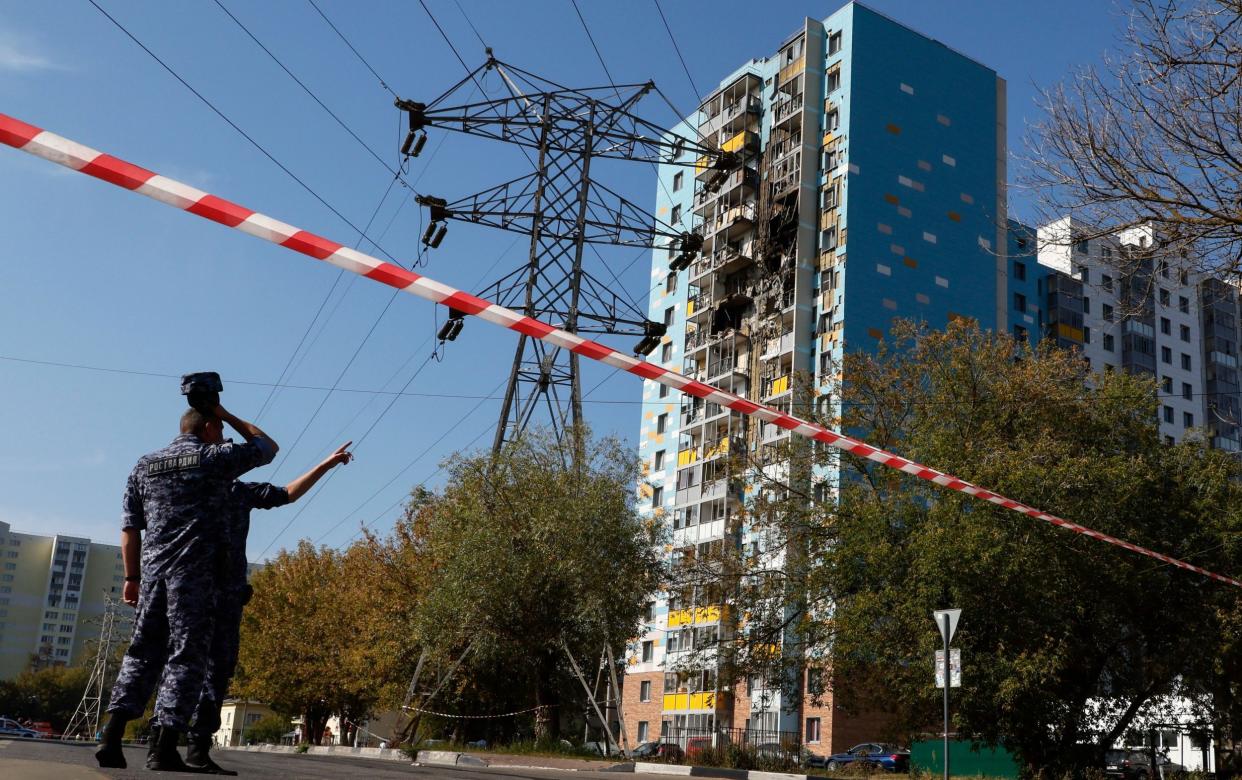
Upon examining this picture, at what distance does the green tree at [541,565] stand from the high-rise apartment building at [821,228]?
92.6 ft

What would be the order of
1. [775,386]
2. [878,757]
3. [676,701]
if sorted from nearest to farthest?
1. [878,757]
2. [775,386]
3. [676,701]

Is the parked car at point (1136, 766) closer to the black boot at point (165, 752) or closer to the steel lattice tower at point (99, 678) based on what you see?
the black boot at point (165, 752)

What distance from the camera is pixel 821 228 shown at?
65062mm

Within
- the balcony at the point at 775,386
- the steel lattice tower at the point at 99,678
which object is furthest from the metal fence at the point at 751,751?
the steel lattice tower at the point at 99,678

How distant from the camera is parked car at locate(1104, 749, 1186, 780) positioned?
1091 inches

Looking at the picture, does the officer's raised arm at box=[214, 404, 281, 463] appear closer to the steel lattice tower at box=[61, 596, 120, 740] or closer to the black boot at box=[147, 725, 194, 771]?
the black boot at box=[147, 725, 194, 771]

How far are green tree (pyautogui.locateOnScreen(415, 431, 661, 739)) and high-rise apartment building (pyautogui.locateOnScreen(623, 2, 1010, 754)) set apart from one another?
2822cm

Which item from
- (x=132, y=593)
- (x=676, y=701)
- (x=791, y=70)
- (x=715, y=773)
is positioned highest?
(x=791, y=70)

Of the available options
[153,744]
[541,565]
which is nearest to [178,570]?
[153,744]

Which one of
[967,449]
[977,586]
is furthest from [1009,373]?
[977,586]

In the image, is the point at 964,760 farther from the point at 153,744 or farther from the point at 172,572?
the point at 172,572

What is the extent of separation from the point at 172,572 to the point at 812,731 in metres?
52.6

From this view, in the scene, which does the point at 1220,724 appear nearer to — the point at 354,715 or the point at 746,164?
the point at 354,715

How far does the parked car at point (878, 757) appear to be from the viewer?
38.9 meters
